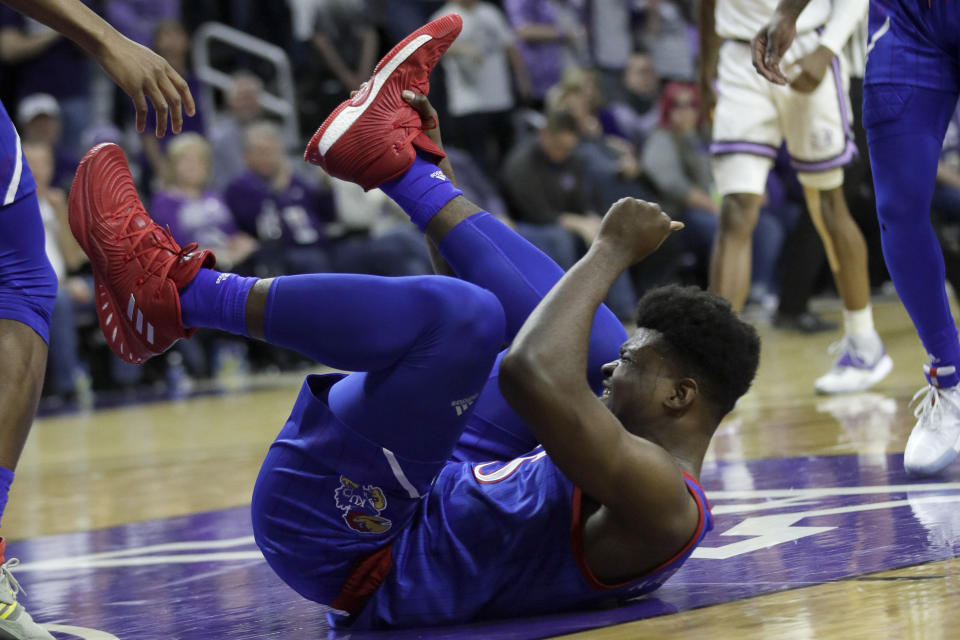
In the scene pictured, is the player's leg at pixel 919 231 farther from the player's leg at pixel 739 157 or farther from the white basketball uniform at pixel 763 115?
the white basketball uniform at pixel 763 115

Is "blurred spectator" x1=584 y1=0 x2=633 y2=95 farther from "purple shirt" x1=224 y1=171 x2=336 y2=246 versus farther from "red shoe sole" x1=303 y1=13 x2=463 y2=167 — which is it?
"red shoe sole" x1=303 y1=13 x2=463 y2=167

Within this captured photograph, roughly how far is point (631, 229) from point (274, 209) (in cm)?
633

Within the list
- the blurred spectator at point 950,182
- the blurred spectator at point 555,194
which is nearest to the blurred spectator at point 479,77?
the blurred spectator at point 555,194

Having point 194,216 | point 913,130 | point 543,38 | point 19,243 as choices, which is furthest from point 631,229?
point 543,38

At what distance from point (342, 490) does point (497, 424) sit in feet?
1.25

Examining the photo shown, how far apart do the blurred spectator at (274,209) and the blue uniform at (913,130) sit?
5.36 m

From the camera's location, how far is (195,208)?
7.70 meters

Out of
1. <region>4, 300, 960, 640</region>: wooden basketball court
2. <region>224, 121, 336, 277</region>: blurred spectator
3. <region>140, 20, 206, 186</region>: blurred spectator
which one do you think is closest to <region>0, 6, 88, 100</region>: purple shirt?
<region>140, 20, 206, 186</region>: blurred spectator

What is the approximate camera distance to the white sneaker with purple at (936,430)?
9.21ft

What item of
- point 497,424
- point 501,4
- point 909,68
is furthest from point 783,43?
point 501,4

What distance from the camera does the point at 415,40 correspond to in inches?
99.8

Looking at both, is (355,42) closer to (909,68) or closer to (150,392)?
(150,392)

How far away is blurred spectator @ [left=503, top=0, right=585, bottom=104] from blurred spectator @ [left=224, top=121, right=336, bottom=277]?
232 cm

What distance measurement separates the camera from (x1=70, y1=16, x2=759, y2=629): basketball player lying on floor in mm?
1814
